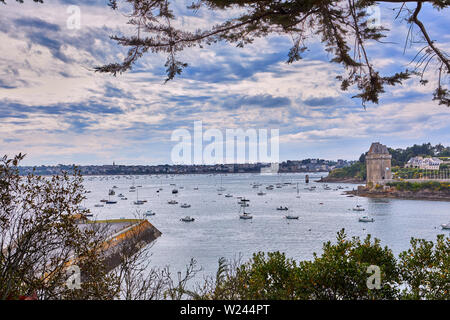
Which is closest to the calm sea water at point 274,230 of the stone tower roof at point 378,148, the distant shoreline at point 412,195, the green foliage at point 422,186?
the distant shoreline at point 412,195

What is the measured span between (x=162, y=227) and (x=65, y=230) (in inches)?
1152

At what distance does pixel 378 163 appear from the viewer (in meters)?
62.9

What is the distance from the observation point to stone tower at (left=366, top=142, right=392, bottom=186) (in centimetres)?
6109

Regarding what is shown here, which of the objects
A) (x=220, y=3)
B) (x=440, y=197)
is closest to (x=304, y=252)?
(x=220, y=3)

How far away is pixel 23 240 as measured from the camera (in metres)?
3.62

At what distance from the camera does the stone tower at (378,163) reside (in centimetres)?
6109

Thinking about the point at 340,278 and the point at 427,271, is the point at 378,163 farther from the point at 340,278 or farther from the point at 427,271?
the point at 340,278

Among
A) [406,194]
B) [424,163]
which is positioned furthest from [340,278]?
[424,163]

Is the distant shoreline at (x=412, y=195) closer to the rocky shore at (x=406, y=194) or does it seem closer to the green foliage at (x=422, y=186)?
the rocky shore at (x=406, y=194)

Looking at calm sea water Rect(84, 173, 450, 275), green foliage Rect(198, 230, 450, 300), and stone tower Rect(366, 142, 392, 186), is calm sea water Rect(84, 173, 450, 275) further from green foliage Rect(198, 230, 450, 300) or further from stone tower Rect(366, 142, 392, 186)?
stone tower Rect(366, 142, 392, 186)

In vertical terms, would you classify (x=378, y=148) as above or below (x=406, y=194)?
above

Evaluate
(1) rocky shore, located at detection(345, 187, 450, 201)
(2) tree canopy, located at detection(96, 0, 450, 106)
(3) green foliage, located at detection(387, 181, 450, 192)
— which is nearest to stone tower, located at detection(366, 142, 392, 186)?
(1) rocky shore, located at detection(345, 187, 450, 201)
